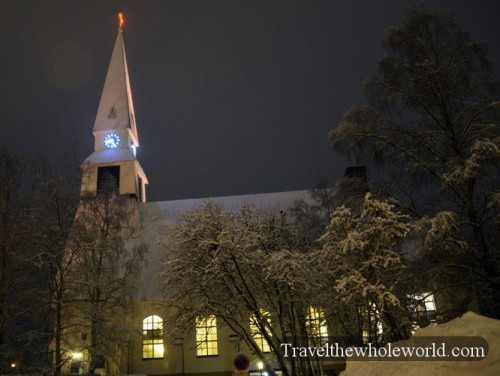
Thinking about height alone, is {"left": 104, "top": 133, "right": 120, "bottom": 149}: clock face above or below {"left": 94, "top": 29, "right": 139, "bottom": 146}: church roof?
below

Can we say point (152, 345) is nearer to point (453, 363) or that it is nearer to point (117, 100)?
point (117, 100)

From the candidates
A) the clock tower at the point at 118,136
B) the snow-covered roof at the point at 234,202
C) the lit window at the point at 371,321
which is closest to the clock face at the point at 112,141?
the clock tower at the point at 118,136

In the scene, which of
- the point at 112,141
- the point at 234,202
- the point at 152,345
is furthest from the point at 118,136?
the point at 152,345

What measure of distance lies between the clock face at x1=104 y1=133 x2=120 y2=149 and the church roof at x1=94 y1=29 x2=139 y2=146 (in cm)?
72

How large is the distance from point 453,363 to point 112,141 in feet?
132

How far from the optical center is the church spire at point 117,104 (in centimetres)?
4341

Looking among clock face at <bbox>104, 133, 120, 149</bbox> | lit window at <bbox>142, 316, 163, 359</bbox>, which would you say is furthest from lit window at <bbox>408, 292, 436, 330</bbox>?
A: clock face at <bbox>104, 133, 120, 149</bbox>

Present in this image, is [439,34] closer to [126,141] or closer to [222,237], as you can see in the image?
Result: [222,237]

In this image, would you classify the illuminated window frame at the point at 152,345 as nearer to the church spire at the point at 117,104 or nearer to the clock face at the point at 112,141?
the clock face at the point at 112,141

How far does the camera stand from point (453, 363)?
20.5ft

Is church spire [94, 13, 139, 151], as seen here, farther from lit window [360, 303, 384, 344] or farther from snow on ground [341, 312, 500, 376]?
snow on ground [341, 312, 500, 376]

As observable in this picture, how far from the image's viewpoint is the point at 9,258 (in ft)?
59.0

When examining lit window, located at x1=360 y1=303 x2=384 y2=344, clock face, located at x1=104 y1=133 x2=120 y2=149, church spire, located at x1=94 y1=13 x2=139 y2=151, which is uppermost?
church spire, located at x1=94 y1=13 x2=139 y2=151

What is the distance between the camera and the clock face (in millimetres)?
42625
